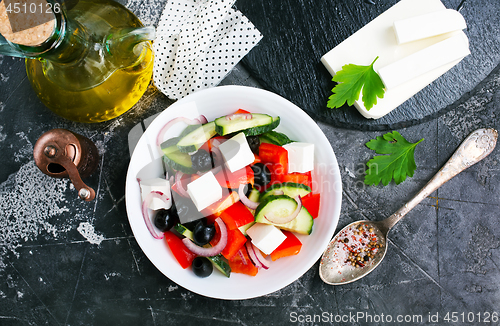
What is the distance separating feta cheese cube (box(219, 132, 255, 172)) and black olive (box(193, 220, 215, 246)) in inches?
12.0

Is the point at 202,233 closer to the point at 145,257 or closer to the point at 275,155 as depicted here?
the point at 275,155

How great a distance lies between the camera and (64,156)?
1.69 metres

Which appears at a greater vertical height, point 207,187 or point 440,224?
point 207,187

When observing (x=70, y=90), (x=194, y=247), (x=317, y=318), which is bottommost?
(x=317, y=318)

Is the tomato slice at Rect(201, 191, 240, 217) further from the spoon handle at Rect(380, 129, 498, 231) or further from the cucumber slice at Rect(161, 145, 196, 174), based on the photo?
the spoon handle at Rect(380, 129, 498, 231)

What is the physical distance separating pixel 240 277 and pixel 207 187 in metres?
0.54

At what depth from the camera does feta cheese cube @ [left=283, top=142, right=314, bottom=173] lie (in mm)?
1614

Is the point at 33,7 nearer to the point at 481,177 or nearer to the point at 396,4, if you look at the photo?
the point at 396,4

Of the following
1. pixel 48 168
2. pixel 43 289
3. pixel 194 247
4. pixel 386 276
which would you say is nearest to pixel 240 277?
pixel 194 247

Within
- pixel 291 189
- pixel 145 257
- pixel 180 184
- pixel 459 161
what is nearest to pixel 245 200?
pixel 291 189

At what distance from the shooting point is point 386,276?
2104 mm

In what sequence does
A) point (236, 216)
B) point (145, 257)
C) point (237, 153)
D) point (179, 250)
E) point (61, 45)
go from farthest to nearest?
1. point (145, 257)
2. point (179, 250)
3. point (236, 216)
4. point (237, 153)
5. point (61, 45)

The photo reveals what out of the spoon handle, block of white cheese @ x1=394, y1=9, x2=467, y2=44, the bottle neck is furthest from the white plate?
block of white cheese @ x1=394, y1=9, x2=467, y2=44

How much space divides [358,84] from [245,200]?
966mm
